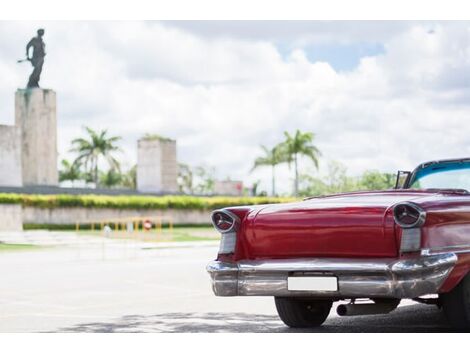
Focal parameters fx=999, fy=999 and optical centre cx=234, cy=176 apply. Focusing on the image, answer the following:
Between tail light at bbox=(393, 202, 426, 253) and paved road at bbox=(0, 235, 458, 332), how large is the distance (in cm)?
134

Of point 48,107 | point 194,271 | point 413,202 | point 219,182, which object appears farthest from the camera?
point 219,182

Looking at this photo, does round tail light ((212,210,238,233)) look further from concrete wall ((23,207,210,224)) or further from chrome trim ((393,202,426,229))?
concrete wall ((23,207,210,224))

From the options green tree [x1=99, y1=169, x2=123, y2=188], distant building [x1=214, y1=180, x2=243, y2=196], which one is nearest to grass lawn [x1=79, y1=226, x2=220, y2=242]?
distant building [x1=214, y1=180, x2=243, y2=196]

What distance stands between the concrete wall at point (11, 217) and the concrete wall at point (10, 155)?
4.50 metres

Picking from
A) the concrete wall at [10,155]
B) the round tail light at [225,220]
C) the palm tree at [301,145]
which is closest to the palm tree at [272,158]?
the palm tree at [301,145]

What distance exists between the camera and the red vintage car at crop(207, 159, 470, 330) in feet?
22.8

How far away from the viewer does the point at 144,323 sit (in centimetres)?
926

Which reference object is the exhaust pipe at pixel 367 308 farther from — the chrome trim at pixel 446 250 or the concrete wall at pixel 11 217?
the concrete wall at pixel 11 217

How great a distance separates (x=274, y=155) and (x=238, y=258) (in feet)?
205

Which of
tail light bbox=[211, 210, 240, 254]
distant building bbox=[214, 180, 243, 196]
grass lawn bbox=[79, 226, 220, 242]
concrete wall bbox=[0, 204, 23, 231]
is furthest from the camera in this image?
distant building bbox=[214, 180, 243, 196]

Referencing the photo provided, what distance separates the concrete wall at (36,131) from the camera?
47.6 m

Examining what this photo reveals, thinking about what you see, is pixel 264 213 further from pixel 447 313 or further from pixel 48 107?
pixel 48 107
